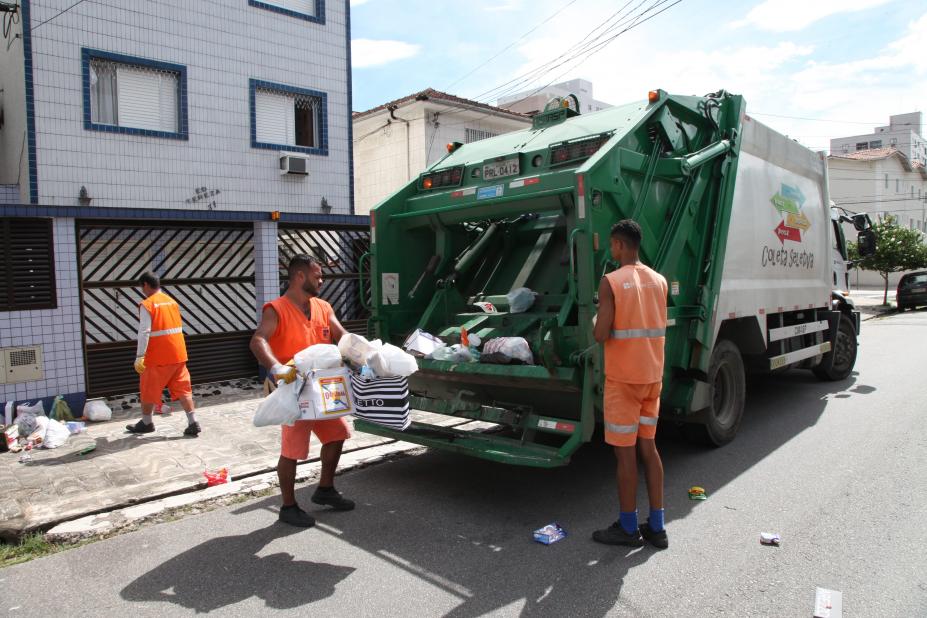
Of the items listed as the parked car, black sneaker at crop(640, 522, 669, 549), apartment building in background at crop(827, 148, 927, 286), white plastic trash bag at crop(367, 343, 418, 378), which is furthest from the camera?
apartment building in background at crop(827, 148, 927, 286)

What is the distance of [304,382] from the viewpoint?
383 cm

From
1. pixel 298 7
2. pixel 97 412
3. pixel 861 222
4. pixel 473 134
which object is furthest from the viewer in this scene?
pixel 473 134

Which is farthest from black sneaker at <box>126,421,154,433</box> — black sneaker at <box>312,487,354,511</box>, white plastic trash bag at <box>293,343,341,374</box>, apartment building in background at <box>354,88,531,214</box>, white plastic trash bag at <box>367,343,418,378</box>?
apartment building in background at <box>354,88,531,214</box>

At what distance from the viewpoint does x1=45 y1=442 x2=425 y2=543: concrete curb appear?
13.8 ft

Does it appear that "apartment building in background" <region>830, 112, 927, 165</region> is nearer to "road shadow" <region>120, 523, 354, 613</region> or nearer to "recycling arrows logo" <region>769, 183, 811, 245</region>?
"recycling arrows logo" <region>769, 183, 811, 245</region>

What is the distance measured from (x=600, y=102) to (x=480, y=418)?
50.5m

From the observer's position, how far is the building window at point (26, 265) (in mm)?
6816

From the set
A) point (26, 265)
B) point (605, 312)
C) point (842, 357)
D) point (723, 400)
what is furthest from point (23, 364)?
point (842, 357)

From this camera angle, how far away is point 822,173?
7.62m

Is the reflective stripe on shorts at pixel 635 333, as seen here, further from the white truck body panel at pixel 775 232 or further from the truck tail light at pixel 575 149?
the white truck body panel at pixel 775 232

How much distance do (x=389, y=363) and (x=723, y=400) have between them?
3.20 metres

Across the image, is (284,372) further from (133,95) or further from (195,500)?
(133,95)

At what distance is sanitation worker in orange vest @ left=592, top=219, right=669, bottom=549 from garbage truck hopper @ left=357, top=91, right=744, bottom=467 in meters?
0.35

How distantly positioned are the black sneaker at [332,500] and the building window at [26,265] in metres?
4.50
